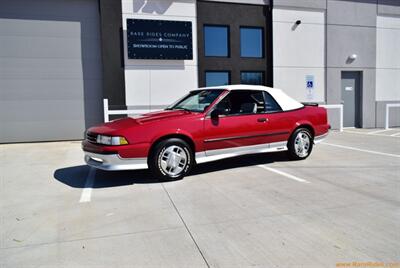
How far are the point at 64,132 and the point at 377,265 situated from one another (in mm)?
10723

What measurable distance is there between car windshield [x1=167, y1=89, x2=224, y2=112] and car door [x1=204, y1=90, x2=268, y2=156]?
0.70 ft

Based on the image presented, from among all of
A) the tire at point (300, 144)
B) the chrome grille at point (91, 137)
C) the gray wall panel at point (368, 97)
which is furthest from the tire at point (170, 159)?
the gray wall panel at point (368, 97)

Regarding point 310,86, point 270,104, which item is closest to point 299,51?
point 310,86

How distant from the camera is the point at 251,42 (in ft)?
42.6

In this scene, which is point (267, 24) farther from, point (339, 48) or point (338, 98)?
point (338, 98)

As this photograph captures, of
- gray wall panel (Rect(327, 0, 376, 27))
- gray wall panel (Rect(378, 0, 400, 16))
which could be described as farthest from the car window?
gray wall panel (Rect(378, 0, 400, 16))

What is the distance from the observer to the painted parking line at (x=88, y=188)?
190 inches

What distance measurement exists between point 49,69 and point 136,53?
3.03 meters

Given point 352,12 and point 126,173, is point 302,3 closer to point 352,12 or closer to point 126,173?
point 352,12

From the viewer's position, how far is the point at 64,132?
11477mm

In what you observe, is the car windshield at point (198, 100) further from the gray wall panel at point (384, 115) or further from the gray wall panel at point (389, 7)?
the gray wall panel at point (389, 7)

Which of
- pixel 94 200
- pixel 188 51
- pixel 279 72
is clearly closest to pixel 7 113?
pixel 188 51

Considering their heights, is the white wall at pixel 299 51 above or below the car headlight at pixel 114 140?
above

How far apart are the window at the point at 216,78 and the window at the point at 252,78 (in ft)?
2.04
